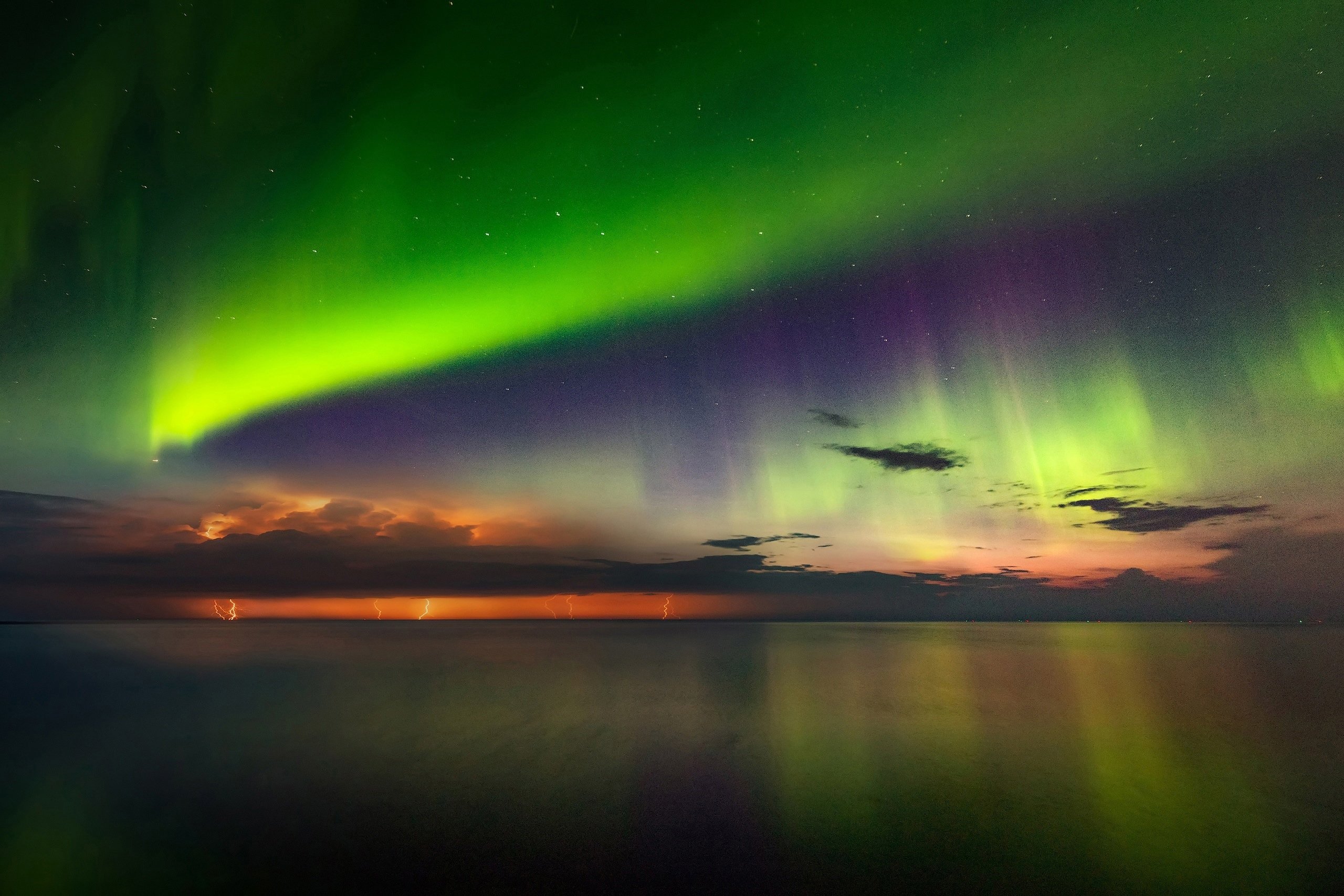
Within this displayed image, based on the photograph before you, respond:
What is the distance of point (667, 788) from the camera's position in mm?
15852

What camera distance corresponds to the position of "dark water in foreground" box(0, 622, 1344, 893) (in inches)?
434

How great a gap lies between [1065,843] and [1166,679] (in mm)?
41942

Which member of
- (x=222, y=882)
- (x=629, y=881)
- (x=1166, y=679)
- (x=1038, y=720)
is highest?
(x=222, y=882)

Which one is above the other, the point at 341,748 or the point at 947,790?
the point at 341,748

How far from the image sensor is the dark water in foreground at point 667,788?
36.1 feet

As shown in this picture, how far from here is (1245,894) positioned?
1055 cm

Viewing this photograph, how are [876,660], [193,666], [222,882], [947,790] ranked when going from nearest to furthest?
1. [222,882]
2. [947,790]
3. [193,666]
4. [876,660]

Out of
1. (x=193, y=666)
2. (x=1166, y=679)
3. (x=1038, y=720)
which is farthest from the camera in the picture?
(x=193, y=666)

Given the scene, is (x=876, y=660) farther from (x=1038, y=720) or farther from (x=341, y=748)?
(x=341, y=748)

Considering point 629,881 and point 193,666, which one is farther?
point 193,666

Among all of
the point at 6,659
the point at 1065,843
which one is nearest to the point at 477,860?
the point at 1065,843

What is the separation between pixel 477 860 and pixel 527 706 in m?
19.0

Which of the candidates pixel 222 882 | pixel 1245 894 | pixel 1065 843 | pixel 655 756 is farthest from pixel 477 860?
pixel 1245 894

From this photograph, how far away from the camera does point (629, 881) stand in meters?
10.6
